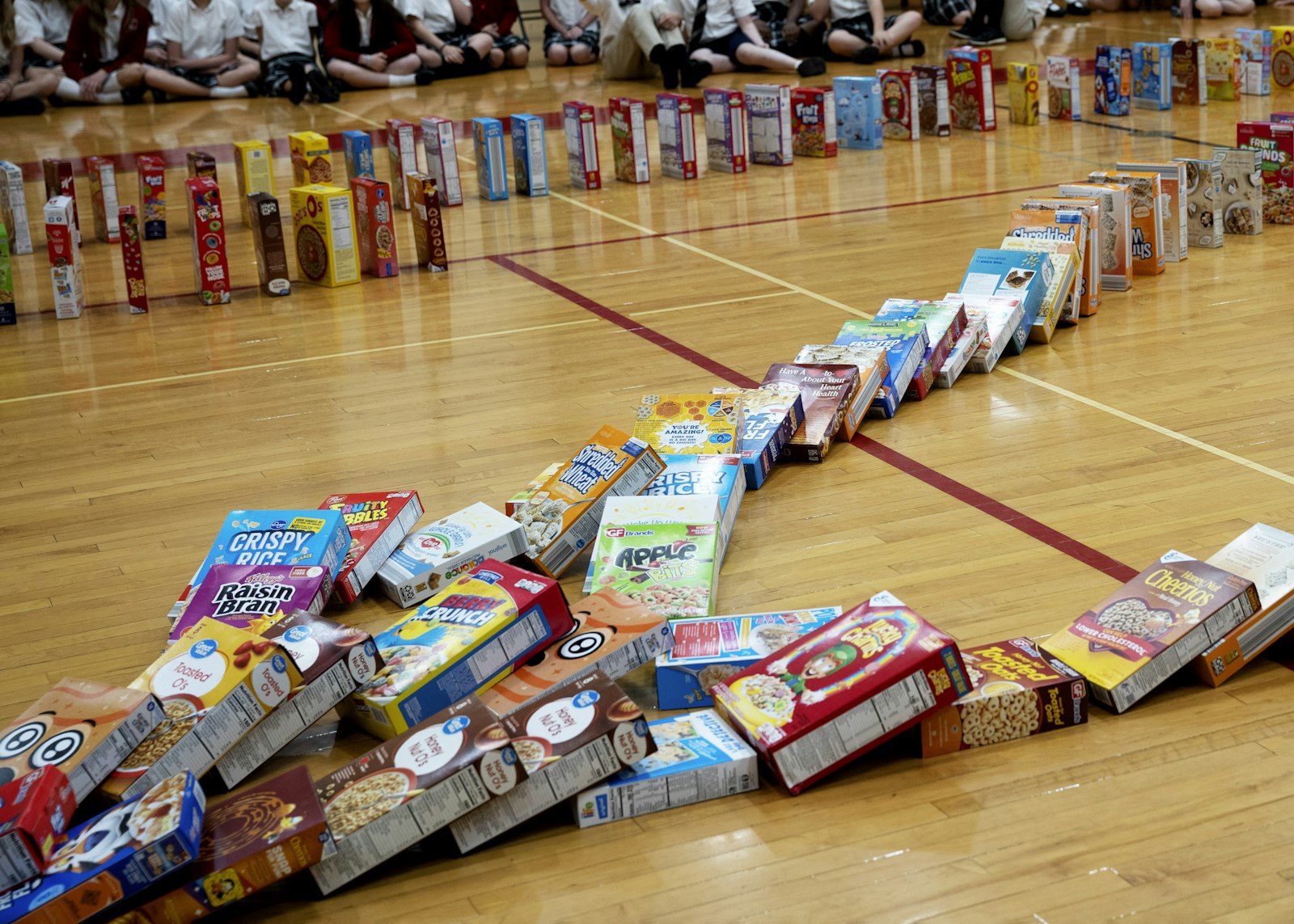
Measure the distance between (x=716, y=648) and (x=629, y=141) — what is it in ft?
17.1

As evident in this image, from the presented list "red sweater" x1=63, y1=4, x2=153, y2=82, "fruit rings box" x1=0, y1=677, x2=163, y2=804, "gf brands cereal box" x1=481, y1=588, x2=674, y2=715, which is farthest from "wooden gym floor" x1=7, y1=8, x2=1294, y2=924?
"red sweater" x1=63, y1=4, x2=153, y2=82

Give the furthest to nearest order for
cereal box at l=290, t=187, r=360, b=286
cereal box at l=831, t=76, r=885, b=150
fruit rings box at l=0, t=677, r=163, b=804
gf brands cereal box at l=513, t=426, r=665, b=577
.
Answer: cereal box at l=831, t=76, r=885, b=150, cereal box at l=290, t=187, r=360, b=286, gf brands cereal box at l=513, t=426, r=665, b=577, fruit rings box at l=0, t=677, r=163, b=804

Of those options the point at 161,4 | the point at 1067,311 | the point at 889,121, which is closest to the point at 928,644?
the point at 1067,311

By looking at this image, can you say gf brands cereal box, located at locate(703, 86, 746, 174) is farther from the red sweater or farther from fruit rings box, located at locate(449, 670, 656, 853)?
the red sweater

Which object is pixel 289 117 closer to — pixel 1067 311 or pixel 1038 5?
pixel 1038 5

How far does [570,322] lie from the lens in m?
5.08

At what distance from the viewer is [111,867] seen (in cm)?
193

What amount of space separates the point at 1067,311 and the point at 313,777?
3.08 metres

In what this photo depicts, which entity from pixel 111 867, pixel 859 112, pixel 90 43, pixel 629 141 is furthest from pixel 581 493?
pixel 90 43

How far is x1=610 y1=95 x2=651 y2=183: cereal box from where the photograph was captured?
725 cm

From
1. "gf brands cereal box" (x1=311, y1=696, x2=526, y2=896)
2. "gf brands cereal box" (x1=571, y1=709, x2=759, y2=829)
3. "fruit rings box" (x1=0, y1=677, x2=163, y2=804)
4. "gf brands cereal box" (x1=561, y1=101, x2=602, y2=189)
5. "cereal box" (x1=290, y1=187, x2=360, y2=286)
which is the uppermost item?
"gf brands cereal box" (x1=561, y1=101, x2=602, y2=189)

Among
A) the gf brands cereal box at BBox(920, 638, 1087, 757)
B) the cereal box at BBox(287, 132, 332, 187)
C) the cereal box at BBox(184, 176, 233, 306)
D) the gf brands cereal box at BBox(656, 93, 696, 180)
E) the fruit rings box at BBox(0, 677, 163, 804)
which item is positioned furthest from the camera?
the gf brands cereal box at BBox(656, 93, 696, 180)

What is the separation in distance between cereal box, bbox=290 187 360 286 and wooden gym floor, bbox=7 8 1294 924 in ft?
0.51

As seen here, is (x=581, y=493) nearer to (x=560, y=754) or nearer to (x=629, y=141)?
(x=560, y=754)
